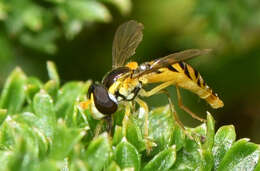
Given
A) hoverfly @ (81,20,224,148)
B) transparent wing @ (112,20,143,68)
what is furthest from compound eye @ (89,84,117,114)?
transparent wing @ (112,20,143,68)

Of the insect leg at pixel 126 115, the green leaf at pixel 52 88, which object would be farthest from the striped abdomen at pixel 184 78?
the green leaf at pixel 52 88

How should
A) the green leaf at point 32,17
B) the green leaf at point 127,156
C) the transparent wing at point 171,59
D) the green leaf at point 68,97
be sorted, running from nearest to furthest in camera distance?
the green leaf at point 127,156
the transparent wing at point 171,59
the green leaf at point 68,97
the green leaf at point 32,17

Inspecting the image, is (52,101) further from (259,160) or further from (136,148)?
(259,160)

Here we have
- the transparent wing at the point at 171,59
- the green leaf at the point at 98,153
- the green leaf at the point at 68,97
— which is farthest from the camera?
the green leaf at the point at 68,97

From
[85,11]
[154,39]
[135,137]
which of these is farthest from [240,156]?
[154,39]

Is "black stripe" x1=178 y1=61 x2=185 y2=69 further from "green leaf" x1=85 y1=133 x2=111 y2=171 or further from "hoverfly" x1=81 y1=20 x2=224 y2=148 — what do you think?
Result: "green leaf" x1=85 y1=133 x2=111 y2=171

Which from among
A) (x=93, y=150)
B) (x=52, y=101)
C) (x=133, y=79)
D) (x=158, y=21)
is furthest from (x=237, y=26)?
(x=93, y=150)

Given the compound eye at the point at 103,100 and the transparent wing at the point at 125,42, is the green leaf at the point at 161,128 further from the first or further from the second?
the transparent wing at the point at 125,42
